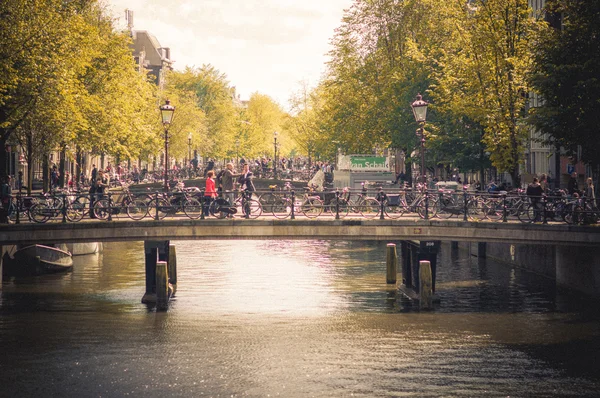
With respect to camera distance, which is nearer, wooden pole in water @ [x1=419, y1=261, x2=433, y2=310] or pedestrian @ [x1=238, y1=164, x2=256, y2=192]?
wooden pole in water @ [x1=419, y1=261, x2=433, y2=310]

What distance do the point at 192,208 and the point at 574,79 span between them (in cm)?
1466

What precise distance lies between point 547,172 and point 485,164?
1047 centimetres

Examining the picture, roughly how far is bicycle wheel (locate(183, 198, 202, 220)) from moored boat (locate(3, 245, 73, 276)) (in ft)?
35.7

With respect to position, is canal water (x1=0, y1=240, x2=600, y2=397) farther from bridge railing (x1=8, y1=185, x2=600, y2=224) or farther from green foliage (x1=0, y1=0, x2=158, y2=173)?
green foliage (x1=0, y1=0, x2=158, y2=173)

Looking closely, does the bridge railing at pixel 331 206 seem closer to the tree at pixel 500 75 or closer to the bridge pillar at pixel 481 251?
the tree at pixel 500 75

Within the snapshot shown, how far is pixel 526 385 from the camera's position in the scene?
27.9 metres

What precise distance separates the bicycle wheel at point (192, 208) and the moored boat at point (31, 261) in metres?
10.9

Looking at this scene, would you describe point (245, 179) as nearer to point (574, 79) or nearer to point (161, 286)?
point (161, 286)

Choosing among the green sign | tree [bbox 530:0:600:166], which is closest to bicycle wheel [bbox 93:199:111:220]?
tree [bbox 530:0:600:166]

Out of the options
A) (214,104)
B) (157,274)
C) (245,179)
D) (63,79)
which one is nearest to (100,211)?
(157,274)

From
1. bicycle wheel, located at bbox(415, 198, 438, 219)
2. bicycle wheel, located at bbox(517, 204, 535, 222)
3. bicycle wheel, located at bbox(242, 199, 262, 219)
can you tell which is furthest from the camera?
bicycle wheel, located at bbox(415, 198, 438, 219)

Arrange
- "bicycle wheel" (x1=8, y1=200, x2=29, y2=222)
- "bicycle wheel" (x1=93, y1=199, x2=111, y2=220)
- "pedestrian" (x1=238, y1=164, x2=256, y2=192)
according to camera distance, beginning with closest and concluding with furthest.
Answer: "bicycle wheel" (x1=8, y1=200, x2=29, y2=222) → "bicycle wheel" (x1=93, y1=199, x2=111, y2=220) → "pedestrian" (x1=238, y1=164, x2=256, y2=192)

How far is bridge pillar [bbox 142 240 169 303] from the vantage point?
3981cm

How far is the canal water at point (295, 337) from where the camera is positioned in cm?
Result: 2805
